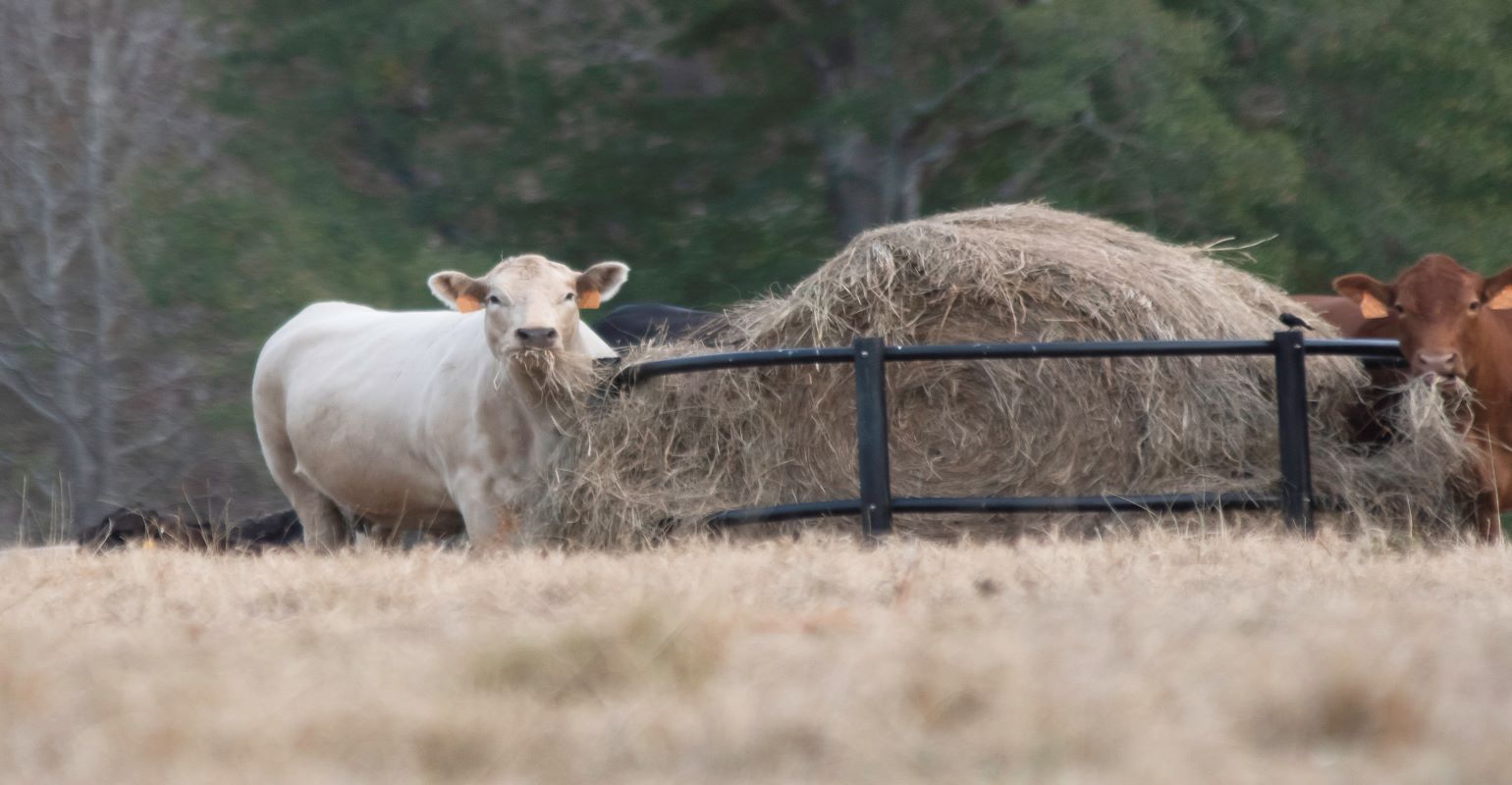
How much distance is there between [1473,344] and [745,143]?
1003 centimetres

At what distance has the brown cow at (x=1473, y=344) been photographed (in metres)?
6.66

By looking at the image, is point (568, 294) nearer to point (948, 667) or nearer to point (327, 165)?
point (948, 667)

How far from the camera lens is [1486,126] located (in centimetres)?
1521

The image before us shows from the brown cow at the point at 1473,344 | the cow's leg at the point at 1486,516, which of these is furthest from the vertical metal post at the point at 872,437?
the cow's leg at the point at 1486,516

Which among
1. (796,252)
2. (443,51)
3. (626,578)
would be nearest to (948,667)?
(626,578)

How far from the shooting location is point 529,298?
7.48m

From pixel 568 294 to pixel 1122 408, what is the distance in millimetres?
2352

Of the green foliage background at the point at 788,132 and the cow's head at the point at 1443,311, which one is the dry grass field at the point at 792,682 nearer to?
the cow's head at the point at 1443,311

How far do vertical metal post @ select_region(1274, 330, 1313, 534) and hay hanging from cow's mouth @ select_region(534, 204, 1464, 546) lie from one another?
0.33m

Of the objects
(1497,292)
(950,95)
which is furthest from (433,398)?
(950,95)

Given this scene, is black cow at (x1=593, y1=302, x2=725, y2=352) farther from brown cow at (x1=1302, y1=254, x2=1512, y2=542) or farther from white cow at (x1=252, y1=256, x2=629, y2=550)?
brown cow at (x1=1302, y1=254, x2=1512, y2=542)

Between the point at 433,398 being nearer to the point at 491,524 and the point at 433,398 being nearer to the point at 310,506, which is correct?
the point at 491,524

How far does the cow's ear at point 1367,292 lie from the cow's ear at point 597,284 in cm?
301

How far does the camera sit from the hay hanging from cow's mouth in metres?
6.84
